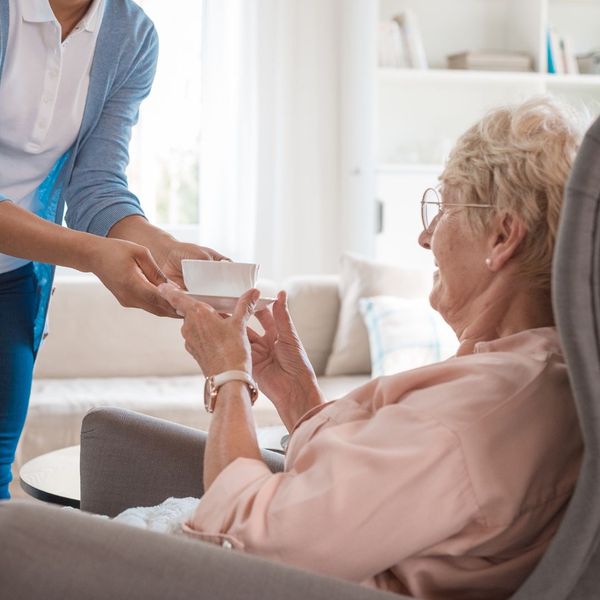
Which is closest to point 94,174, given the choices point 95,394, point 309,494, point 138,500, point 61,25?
point 61,25

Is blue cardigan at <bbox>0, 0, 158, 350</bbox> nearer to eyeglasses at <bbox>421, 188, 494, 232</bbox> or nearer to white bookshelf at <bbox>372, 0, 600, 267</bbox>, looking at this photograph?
eyeglasses at <bbox>421, 188, 494, 232</bbox>

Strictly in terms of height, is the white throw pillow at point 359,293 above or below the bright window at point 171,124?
below

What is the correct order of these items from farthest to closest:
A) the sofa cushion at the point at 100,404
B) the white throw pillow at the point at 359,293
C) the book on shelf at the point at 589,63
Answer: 1. the book on shelf at the point at 589,63
2. the white throw pillow at the point at 359,293
3. the sofa cushion at the point at 100,404

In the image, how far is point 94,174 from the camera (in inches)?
76.5

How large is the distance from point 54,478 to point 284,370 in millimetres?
772

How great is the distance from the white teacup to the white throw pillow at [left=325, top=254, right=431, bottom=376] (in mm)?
2397

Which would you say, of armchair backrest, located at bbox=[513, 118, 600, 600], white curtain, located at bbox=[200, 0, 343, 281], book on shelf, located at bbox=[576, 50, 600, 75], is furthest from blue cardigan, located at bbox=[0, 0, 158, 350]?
book on shelf, located at bbox=[576, 50, 600, 75]

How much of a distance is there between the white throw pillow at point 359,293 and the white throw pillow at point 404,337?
0.38ft

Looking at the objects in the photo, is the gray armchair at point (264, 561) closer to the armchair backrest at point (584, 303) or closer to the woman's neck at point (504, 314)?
the armchair backrest at point (584, 303)

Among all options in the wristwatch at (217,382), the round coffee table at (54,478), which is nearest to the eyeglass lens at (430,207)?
the wristwatch at (217,382)

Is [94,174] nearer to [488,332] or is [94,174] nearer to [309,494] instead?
[488,332]

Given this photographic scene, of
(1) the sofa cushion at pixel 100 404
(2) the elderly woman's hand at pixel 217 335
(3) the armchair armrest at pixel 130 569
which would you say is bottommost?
(1) the sofa cushion at pixel 100 404

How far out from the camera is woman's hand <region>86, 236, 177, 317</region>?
160 centimetres

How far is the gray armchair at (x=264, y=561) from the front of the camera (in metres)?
0.93
